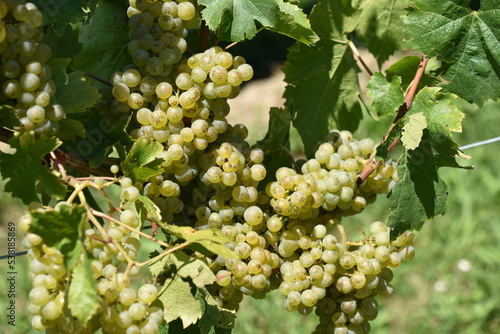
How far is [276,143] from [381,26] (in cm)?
33

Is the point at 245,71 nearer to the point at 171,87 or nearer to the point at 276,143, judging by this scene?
the point at 171,87

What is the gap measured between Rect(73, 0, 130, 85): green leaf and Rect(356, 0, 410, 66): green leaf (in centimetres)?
46

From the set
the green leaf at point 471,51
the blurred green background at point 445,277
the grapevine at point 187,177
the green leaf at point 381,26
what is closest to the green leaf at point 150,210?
the grapevine at point 187,177

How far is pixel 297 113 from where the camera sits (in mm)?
1066

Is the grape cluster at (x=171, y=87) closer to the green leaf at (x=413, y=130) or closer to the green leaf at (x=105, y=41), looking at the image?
the green leaf at (x=105, y=41)

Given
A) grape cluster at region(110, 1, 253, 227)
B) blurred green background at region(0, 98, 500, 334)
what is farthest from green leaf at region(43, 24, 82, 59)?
blurred green background at region(0, 98, 500, 334)

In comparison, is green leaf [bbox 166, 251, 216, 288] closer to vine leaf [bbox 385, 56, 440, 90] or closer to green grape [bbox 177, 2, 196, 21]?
green grape [bbox 177, 2, 196, 21]

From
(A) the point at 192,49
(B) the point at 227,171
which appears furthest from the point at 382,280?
(A) the point at 192,49

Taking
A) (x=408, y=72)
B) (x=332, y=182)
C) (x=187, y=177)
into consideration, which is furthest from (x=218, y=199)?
(x=408, y=72)

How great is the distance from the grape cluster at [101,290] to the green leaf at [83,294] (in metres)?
0.01

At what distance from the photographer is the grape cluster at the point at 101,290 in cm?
62

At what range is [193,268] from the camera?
717mm

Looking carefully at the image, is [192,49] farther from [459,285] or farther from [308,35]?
[459,285]

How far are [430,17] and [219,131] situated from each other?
0.35 meters
